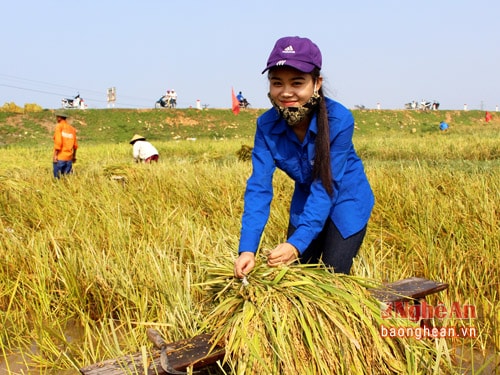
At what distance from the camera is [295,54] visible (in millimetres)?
1642

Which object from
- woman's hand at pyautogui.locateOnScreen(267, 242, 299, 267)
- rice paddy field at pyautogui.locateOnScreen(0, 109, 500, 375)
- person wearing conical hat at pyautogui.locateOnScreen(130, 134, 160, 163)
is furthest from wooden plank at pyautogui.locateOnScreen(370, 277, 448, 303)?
person wearing conical hat at pyautogui.locateOnScreen(130, 134, 160, 163)

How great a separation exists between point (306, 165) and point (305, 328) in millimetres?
652

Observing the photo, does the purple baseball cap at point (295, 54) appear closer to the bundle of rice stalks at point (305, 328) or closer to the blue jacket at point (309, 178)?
the blue jacket at point (309, 178)

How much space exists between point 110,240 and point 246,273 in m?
1.38

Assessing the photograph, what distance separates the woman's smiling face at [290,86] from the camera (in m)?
1.69

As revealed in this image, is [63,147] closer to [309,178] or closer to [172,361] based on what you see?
[309,178]

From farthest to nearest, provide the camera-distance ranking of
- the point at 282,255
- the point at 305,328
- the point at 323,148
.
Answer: the point at 323,148 → the point at 282,255 → the point at 305,328

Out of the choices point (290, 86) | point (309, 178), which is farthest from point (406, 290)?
point (290, 86)

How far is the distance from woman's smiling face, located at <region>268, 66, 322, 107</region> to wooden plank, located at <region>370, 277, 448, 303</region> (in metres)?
0.75

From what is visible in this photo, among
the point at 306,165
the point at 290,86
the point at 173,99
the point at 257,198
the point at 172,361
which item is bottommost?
the point at 172,361

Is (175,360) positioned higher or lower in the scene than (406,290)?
lower

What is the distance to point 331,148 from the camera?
5.81 ft

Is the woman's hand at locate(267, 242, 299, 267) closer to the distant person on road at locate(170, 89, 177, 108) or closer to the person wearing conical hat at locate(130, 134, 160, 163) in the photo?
the person wearing conical hat at locate(130, 134, 160, 163)

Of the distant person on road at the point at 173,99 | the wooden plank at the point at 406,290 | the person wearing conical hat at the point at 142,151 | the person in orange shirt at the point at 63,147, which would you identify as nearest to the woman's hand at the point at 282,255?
the wooden plank at the point at 406,290
